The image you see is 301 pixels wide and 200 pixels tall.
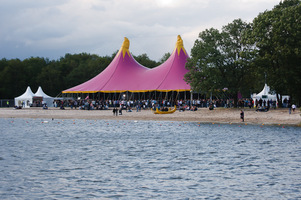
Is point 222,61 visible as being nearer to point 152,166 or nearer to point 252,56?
point 252,56

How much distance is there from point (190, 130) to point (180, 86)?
23889 mm

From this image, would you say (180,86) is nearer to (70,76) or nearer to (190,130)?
(190,130)

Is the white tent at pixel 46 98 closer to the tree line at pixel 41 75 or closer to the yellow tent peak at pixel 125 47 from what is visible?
the yellow tent peak at pixel 125 47

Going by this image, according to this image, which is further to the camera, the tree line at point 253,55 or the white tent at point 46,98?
the white tent at point 46,98

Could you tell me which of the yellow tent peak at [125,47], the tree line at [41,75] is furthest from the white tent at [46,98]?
the tree line at [41,75]

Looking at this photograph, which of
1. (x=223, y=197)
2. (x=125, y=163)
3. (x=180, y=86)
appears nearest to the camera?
(x=223, y=197)

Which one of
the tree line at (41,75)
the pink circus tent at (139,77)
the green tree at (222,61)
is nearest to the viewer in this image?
the green tree at (222,61)

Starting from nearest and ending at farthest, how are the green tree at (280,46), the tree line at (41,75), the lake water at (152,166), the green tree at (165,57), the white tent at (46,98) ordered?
the lake water at (152,166) < the green tree at (280,46) < the white tent at (46,98) < the tree line at (41,75) < the green tree at (165,57)

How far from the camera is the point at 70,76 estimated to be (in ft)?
311

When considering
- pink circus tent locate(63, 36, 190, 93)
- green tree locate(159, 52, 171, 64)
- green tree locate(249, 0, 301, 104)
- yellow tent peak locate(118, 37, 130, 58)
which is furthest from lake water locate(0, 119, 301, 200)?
green tree locate(159, 52, 171, 64)

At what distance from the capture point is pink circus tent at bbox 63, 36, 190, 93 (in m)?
59.1

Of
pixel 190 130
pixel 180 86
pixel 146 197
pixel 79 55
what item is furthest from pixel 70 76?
pixel 146 197

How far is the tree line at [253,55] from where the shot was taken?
4203cm

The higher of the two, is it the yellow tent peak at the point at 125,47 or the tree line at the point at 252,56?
the yellow tent peak at the point at 125,47
